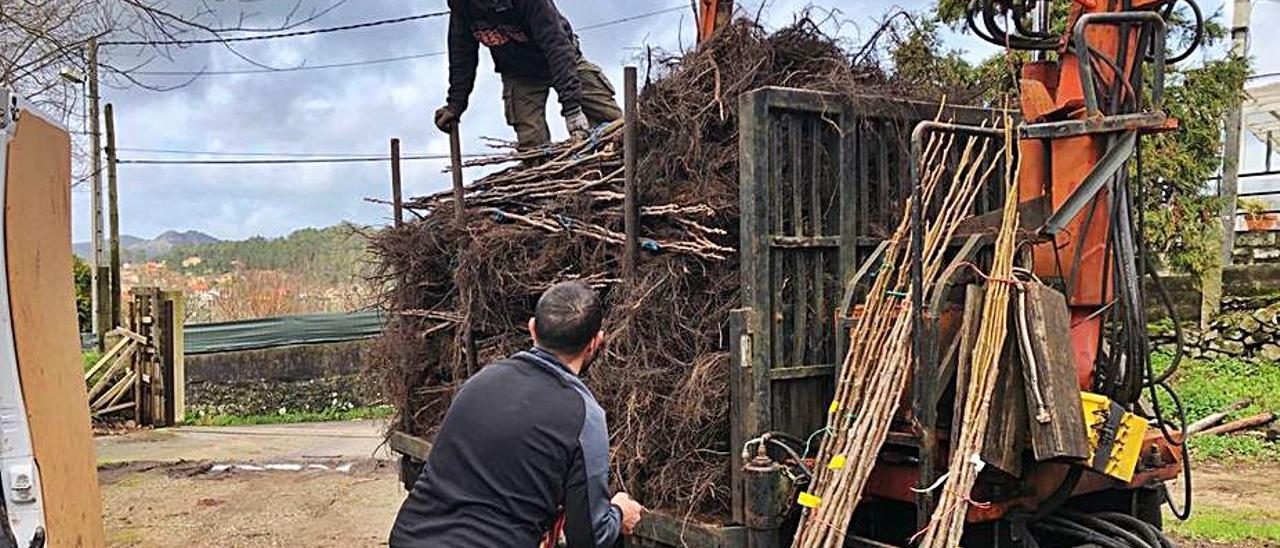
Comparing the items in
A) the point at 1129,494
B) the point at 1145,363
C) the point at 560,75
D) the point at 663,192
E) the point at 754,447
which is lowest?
the point at 1129,494

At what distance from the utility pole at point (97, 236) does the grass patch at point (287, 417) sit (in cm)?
212

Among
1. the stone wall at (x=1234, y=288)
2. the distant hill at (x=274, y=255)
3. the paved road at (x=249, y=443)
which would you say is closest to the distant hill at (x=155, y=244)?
the distant hill at (x=274, y=255)

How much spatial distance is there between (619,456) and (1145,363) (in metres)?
1.96

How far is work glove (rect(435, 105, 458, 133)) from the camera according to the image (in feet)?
20.5

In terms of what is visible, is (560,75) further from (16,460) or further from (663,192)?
(16,460)

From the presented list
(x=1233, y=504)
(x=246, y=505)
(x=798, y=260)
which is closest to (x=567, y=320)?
(x=798, y=260)

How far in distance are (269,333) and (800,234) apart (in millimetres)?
12661

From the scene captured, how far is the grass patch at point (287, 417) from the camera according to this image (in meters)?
14.2

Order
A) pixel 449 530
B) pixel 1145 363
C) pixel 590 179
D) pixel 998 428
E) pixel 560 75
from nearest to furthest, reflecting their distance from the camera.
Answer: pixel 449 530, pixel 998 428, pixel 1145 363, pixel 590 179, pixel 560 75

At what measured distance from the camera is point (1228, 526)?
6.86 meters

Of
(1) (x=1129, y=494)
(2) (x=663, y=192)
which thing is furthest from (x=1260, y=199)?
(2) (x=663, y=192)

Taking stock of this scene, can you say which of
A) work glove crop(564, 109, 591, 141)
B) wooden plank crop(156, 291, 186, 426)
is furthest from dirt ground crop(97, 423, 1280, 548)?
work glove crop(564, 109, 591, 141)

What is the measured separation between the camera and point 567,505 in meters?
2.96

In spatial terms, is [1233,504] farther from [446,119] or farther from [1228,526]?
[446,119]
